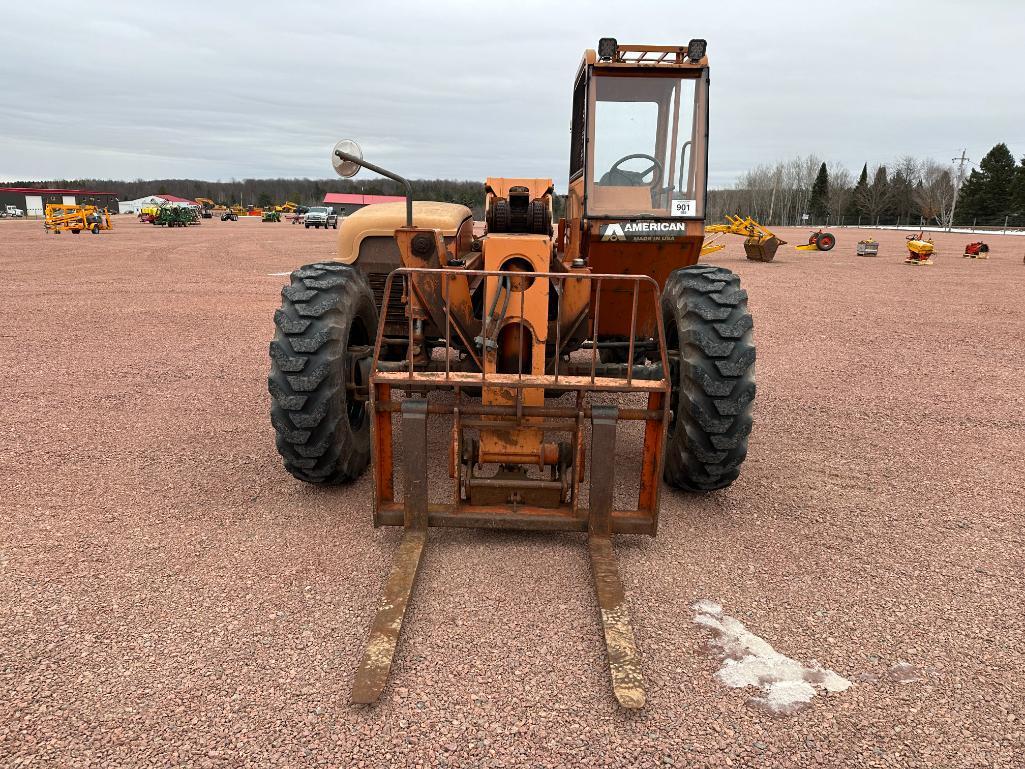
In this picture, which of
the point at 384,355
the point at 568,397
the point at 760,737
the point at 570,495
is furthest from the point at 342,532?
the point at 568,397

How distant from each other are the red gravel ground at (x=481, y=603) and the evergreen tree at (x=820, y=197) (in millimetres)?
92618

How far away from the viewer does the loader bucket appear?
80.8 feet

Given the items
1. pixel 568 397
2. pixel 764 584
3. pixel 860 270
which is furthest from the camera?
pixel 860 270

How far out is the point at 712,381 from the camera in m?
4.05

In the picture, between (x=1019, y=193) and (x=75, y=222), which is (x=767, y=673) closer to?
(x=75, y=222)

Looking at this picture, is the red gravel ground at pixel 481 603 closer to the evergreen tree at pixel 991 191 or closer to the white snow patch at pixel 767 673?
the white snow patch at pixel 767 673

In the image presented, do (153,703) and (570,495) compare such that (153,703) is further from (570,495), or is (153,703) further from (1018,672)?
(1018,672)

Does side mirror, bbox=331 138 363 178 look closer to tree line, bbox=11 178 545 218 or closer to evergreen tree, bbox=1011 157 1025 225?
evergreen tree, bbox=1011 157 1025 225

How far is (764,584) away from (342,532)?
2.39 meters

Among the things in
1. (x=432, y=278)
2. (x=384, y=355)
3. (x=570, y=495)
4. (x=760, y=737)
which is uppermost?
(x=432, y=278)

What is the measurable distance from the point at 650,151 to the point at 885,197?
88.9m

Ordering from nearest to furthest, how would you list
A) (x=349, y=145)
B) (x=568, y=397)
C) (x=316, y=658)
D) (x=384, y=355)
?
(x=316, y=658) → (x=349, y=145) → (x=384, y=355) → (x=568, y=397)

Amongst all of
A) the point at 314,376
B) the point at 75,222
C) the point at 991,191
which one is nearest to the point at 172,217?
the point at 75,222

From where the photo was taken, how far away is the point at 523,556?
3.91m
